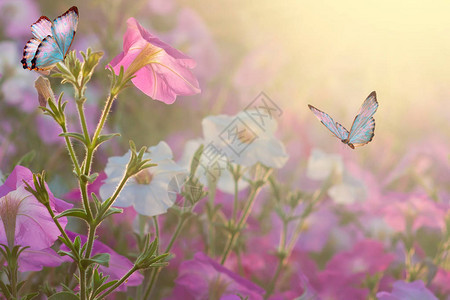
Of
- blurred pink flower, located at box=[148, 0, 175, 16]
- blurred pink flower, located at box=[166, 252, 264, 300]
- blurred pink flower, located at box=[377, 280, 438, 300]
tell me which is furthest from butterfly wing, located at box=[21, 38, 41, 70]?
blurred pink flower, located at box=[148, 0, 175, 16]

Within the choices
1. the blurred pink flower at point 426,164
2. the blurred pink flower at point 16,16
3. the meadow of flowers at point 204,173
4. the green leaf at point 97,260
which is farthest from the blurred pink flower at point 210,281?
the blurred pink flower at point 16,16

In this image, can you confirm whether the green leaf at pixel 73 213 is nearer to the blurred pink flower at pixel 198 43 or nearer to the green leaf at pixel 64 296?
the green leaf at pixel 64 296

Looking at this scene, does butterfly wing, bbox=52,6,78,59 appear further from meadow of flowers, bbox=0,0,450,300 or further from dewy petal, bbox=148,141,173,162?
dewy petal, bbox=148,141,173,162

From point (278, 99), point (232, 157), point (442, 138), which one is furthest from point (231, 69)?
point (232, 157)

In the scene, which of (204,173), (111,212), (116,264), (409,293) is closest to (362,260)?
(409,293)

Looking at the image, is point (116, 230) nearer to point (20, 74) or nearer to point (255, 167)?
point (255, 167)

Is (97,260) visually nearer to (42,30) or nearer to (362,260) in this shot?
(42,30)
